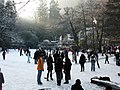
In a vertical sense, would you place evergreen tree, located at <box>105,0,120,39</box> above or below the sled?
above

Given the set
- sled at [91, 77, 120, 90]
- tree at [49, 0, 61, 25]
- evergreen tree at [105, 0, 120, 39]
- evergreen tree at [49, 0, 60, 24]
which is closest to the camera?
sled at [91, 77, 120, 90]

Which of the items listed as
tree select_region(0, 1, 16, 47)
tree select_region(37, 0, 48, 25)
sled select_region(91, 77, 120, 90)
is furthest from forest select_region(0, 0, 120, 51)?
sled select_region(91, 77, 120, 90)

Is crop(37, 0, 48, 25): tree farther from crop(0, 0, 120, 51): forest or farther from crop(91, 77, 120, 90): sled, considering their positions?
crop(91, 77, 120, 90): sled

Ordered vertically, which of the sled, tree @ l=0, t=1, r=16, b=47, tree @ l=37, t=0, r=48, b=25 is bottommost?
the sled

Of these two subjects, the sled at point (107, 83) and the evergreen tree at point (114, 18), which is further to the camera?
the evergreen tree at point (114, 18)

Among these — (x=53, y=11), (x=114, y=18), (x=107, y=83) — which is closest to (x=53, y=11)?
(x=53, y=11)

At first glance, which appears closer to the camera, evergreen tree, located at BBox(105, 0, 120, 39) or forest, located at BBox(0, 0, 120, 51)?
evergreen tree, located at BBox(105, 0, 120, 39)

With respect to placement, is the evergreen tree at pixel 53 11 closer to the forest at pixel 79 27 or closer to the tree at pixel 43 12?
the forest at pixel 79 27

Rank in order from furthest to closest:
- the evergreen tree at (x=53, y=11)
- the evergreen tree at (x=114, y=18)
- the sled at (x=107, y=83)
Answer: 1. the evergreen tree at (x=53, y=11)
2. the evergreen tree at (x=114, y=18)
3. the sled at (x=107, y=83)

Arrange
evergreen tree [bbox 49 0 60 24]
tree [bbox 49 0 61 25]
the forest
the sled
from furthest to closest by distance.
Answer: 1. tree [bbox 49 0 61 25]
2. evergreen tree [bbox 49 0 60 24]
3. the forest
4. the sled

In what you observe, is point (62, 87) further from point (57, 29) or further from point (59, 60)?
point (57, 29)

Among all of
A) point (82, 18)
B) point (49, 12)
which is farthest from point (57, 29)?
point (49, 12)

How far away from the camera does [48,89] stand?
601 inches

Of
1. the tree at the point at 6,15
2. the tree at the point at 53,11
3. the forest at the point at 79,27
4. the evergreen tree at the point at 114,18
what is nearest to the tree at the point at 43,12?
the forest at the point at 79,27
